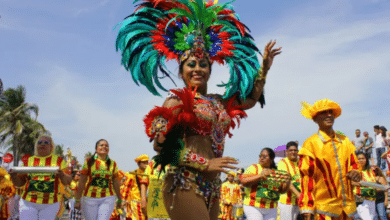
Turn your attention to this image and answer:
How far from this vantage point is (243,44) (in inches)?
156

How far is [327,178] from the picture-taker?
5328 mm

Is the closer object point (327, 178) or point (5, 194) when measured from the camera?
point (327, 178)

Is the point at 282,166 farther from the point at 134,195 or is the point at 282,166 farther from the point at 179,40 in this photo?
the point at 179,40

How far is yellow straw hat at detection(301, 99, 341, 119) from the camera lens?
5.44 meters

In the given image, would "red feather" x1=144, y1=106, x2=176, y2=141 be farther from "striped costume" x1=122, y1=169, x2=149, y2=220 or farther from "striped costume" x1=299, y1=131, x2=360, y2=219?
"striped costume" x1=122, y1=169, x2=149, y2=220

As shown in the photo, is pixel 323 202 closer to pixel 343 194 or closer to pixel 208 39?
pixel 343 194

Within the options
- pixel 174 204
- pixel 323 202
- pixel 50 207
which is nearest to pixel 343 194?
pixel 323 202

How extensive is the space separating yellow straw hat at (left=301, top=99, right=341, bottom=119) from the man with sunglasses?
2.90m

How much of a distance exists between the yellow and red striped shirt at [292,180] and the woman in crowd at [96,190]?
3.27m

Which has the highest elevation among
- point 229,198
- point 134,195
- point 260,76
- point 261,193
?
point 260,76

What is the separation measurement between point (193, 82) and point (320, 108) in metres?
2.41

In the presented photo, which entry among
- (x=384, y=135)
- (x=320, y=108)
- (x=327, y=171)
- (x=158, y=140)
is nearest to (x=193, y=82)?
(x=158, y=140)

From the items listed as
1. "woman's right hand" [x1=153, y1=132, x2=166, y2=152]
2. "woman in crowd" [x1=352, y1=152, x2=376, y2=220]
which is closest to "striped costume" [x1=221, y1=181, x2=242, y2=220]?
"woman in crowd" [x1=352, y1=152, x2=376, y2=220]

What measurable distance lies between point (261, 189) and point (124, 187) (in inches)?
192
